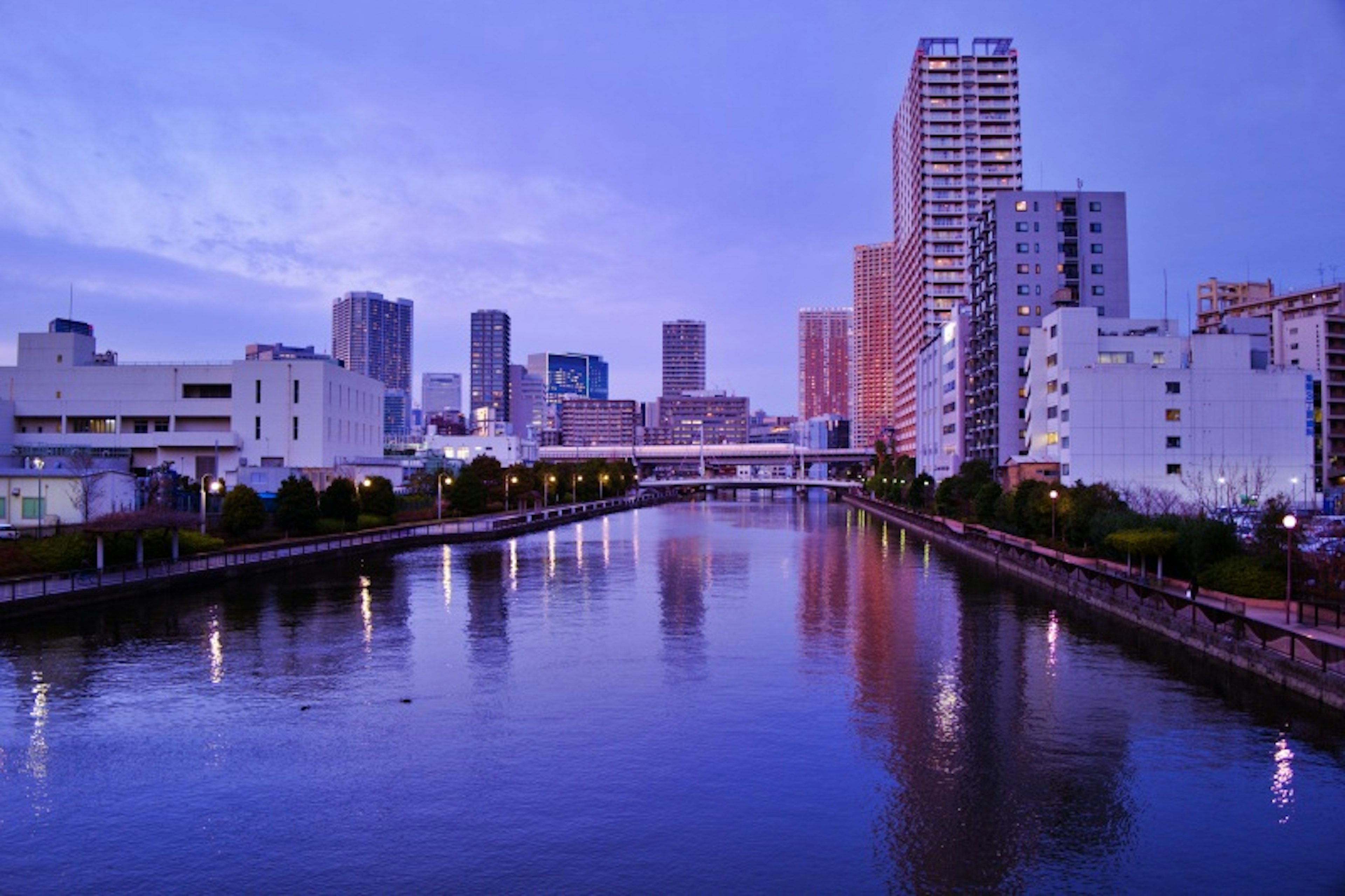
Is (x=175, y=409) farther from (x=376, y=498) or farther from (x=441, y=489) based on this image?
(x=441, y=489)

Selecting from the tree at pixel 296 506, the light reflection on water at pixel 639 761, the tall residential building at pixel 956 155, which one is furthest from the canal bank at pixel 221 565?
the tall residential building at pixel 956 155

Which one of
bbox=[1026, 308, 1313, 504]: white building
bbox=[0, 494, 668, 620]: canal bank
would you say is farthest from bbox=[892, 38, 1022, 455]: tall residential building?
bbox=[0, 494, 668, 620]: canal bank

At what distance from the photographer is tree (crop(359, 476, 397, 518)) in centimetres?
7981

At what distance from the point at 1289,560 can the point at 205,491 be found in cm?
6274

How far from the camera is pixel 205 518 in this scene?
58.4 m

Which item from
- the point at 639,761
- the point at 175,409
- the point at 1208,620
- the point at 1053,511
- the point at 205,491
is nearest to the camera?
the point at 639,761

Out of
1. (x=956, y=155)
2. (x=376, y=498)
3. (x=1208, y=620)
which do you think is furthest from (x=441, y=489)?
(x=956, y=155)

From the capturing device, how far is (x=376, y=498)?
79.9 meters

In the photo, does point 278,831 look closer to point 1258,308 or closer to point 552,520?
point 552,520

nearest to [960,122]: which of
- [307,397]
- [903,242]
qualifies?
[903,242]

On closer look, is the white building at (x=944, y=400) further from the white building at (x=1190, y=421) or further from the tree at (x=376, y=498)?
the tree at (x=376, y=498)

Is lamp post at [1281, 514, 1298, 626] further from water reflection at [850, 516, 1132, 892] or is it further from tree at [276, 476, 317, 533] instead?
tree at [276, 476, 317, 533]

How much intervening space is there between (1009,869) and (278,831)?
11979 millimetres

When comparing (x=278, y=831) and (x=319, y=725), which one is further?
(x=319, y=725)
